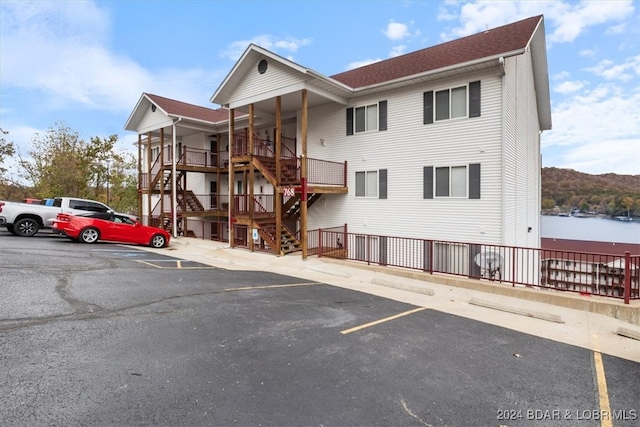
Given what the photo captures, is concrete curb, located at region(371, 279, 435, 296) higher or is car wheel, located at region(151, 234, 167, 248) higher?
car wheel, located at region(151, 234, 167, 248)

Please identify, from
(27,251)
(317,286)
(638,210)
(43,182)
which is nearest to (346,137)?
(317,286)

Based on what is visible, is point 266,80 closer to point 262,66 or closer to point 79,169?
point 262,66

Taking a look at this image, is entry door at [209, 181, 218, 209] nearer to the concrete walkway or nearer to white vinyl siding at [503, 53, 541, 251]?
the concrete walkway

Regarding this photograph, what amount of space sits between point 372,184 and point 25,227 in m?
16.3

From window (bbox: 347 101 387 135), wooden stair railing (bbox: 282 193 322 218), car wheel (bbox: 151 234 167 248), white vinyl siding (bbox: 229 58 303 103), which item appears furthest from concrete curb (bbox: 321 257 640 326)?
car wheel (bbox: 151 234 167 248)

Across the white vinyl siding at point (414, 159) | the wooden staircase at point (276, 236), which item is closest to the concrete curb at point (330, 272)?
the wooden staircase at point (276, 236)

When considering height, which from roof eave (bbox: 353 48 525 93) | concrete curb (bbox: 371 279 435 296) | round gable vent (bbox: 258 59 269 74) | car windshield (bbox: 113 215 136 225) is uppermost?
round gable vent (bbox: 258 59 269 74)

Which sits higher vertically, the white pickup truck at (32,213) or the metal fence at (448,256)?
the white pickup truck at (32,213)

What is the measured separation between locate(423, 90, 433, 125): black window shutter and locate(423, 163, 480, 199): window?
195 cm

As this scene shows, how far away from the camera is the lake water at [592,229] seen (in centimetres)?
4094

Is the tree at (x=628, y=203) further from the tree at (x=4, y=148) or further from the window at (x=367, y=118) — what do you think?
the tree at (x=4, y=148)

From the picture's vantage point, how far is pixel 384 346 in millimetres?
5445

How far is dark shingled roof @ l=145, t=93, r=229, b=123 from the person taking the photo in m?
21.6

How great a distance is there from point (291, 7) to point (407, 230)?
19577 mm
